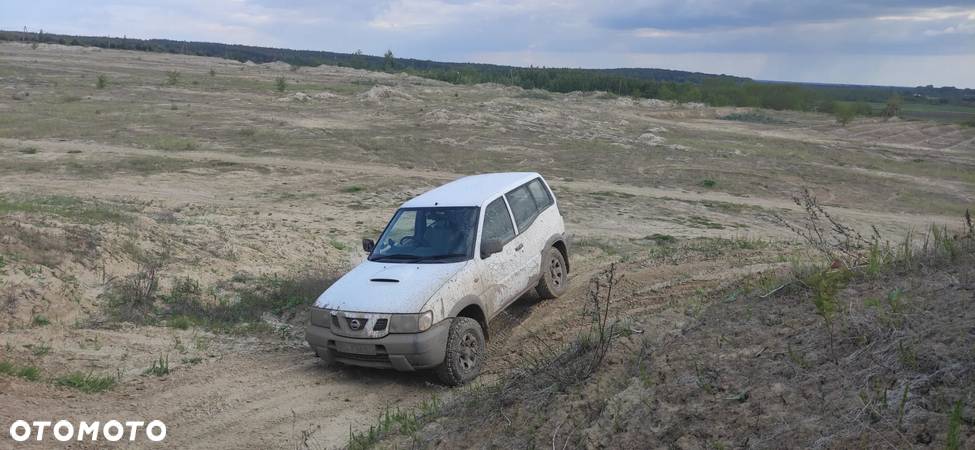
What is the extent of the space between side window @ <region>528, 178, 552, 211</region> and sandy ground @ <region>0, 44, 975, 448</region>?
1279 mm

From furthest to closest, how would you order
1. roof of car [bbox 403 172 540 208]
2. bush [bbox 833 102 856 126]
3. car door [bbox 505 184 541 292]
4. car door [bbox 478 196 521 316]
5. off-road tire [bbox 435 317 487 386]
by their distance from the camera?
bush [bbox 833 102 856 126], car door [bbox 505 184 541 292], roof of car [bbox 403 172 540 208], car door [bbox 478 196 521 316], off-road tire [bbox 435 317 487 386]

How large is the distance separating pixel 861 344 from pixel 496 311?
13.2 ft

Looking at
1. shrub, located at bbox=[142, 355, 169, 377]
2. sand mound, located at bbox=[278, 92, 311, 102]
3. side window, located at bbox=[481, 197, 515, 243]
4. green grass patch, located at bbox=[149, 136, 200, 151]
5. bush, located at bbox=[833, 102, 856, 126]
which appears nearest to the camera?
shrub, located at bbox=[142, 355, 169, 377]

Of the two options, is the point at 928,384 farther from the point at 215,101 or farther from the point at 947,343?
the point at 215,101

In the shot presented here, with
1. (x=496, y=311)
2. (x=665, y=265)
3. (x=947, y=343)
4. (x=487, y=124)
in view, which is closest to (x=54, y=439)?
(x=496, y=311)

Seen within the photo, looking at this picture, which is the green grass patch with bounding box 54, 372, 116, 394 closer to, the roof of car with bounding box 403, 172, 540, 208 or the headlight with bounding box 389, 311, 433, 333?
the headlight with bounding box 389, 311, 433, 333

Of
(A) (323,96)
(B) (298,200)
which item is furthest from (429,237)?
(A) (323,96)

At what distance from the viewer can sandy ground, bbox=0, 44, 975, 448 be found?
6.91m

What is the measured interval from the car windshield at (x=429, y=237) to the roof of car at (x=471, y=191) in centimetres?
12

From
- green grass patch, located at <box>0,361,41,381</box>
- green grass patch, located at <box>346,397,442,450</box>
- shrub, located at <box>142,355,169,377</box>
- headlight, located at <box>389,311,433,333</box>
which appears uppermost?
headlight, located at <box>389,311,433,333</box>

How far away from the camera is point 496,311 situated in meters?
7.80

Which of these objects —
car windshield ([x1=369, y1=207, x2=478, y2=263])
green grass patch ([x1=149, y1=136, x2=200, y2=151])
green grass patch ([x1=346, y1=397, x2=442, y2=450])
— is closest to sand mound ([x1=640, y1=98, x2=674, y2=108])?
green grass patch ([x1=149, y1=136, x2=200, y2=151])

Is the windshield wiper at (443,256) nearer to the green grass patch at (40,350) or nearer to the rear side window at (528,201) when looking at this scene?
the rear side window at (528,201)

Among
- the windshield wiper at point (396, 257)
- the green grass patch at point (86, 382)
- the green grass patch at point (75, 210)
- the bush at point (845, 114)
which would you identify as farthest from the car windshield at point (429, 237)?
the bush at point (845, 114)
